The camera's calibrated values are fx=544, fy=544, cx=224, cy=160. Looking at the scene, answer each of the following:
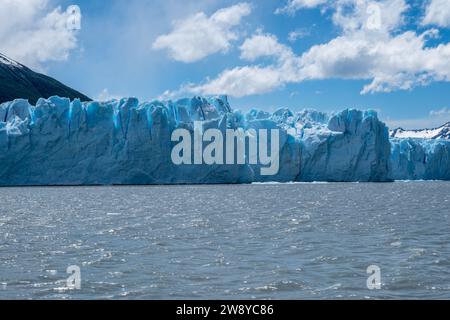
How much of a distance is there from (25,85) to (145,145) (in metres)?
65.9

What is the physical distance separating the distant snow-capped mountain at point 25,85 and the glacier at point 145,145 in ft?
155

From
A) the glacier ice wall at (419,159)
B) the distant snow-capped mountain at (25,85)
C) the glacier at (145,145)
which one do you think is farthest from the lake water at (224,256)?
the distant snow-capped mountain at (25,85)

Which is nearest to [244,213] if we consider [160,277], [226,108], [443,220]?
[443,220]

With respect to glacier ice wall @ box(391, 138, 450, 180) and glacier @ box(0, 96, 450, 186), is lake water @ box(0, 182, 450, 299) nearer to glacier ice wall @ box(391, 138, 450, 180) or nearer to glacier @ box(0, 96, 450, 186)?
glacier @ box(0, 96, 450, 186)

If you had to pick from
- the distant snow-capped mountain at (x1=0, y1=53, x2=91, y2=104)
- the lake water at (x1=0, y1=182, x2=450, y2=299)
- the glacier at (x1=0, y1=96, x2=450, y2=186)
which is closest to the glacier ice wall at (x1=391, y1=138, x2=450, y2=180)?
the glacier at (x1=0, y1=96, x2=450, y2=186)

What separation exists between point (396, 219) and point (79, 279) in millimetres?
14781

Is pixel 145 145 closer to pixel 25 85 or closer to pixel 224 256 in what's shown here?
pixel 224 256

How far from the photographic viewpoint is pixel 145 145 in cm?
5209

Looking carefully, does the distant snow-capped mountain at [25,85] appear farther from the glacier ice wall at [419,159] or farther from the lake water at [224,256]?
the lake water at [224,256]

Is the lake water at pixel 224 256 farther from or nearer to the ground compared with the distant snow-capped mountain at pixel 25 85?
nearer to the ground

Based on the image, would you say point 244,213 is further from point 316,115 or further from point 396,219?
point 316,115

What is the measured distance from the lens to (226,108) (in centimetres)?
6800

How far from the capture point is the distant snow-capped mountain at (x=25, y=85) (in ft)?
327

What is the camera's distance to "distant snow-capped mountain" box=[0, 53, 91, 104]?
3922 inches
